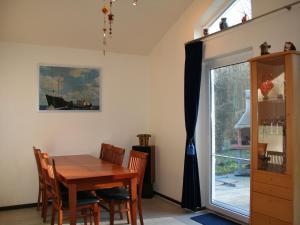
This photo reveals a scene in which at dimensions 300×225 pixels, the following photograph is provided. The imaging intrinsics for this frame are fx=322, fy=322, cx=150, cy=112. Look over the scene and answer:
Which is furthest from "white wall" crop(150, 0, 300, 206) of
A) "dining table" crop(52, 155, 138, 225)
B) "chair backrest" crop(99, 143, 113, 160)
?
"dining table" crop(52, 155, 138, 225)

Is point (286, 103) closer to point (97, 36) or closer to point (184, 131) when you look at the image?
point (184, 131)

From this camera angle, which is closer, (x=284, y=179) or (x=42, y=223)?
(x=284, y=179)

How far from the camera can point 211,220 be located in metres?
4.21

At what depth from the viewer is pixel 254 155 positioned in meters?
3.15

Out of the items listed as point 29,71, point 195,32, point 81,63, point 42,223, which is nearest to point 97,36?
point 81,63

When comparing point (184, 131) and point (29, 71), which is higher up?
point (29, 71)

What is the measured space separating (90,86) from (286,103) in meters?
3.33

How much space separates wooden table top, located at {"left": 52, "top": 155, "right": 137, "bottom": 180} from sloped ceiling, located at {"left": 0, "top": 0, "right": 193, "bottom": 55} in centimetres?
189

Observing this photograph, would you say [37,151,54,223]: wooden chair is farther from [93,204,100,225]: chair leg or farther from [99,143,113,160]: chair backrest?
[99,143,113,160]: chair backrest

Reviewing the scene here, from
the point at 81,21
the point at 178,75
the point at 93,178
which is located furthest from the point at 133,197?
the point at 81,21

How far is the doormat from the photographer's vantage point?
161 inches

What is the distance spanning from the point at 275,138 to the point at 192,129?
1.62 metres

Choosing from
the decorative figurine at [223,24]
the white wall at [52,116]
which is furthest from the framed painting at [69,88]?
the decorative figurine at [223,24]

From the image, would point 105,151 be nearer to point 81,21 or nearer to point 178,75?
point 178,75
